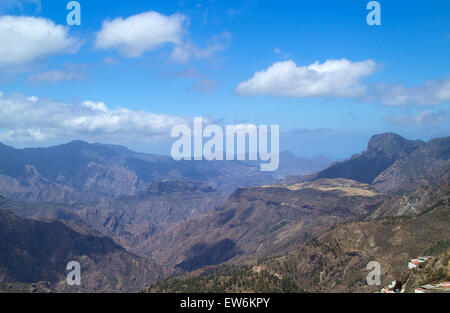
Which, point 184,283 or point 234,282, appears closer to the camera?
point 234,282
